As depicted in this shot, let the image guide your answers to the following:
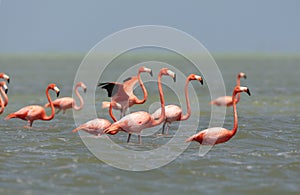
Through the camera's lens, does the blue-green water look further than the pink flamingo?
No

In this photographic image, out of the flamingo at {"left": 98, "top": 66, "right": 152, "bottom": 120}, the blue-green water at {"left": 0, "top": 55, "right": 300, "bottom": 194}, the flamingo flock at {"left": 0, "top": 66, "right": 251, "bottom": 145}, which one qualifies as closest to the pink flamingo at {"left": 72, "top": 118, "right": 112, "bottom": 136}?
the flamingo flock at {"left": 0, "top": 66, "right": 251, "bottom": 145}

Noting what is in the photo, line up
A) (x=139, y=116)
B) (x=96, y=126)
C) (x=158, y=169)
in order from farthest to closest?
1. (x=96, y=126)
2. (x=139, y=116)
3. (x=158, y=169)

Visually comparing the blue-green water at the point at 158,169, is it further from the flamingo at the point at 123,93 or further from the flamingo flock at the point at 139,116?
the flamingo at the point at 123,93

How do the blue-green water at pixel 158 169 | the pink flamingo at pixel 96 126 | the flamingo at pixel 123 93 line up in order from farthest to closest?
the flamingo at pixel 123 93
the pink flamingo at pixel 96 126
the blue-green water at pixel 158 169

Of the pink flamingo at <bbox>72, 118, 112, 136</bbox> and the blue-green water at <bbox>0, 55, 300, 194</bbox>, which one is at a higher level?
the pink flamingo at <bbox>72, 118, 112, 136</bbox>

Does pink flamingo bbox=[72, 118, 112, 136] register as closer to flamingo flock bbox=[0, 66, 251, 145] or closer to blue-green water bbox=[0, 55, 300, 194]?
flamingo flock bbox=[0, 66, 251, 145]

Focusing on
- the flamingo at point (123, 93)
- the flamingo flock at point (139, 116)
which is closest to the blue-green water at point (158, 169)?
the flamingo flock at point (139, 116)

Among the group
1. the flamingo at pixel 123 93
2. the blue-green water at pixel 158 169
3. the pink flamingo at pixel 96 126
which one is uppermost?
the flamingo at pixel 123 93

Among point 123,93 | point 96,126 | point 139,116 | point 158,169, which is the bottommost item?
Result: point 158,169

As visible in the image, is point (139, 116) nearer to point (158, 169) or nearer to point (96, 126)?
point (96, 126)

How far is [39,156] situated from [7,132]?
11.8ft

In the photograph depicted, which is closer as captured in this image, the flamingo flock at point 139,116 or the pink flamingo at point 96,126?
the flamingo flock at point 139,116

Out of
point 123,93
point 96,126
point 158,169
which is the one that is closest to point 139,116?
point 96,126

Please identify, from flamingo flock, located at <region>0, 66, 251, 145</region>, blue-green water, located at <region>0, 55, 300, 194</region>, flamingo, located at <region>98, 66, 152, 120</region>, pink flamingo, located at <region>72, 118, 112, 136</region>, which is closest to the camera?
blue-green water, located at <region>0, 55, 300, 194</region>
